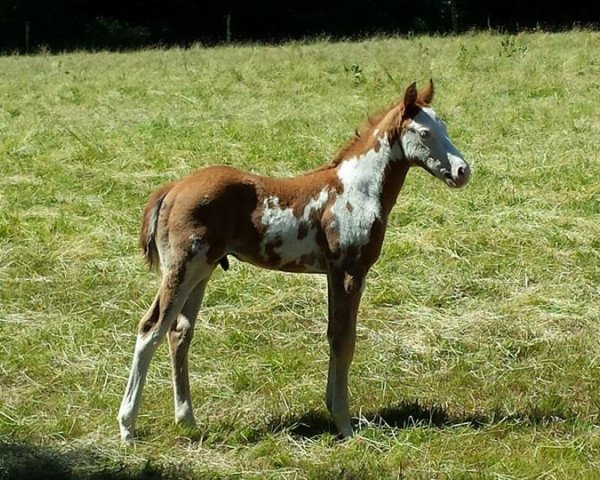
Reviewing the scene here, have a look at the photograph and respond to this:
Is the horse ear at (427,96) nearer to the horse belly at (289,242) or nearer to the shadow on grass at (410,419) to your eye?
the horse belly at (289,242)

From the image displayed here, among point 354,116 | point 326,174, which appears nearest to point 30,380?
point 326,174

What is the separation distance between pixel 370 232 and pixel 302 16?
1275 inches

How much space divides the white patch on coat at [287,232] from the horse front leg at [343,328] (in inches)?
8.3

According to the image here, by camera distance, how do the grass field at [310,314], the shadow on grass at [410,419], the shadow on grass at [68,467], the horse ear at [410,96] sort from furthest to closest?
the shadow on grass at [410,419], the horse ear at [410,96], the grass field at [310,314], the shadow on grass at [68,467]

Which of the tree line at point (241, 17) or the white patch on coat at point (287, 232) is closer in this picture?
the white patch on coat at point (287, 232)

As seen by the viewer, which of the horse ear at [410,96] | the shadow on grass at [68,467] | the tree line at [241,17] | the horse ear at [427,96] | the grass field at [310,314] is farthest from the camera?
the tree line at [241,17]

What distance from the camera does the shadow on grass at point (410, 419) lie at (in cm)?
552

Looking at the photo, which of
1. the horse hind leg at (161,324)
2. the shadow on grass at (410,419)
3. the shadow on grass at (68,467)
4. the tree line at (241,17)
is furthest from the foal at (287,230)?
the tree line at (241,17)

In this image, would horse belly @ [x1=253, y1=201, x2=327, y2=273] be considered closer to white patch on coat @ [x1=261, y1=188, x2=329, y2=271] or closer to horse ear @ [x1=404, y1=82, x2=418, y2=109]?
white patch on coat @ [x1=261, y1=188, x2=329, y2=271]

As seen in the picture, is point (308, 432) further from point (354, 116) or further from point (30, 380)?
point (354, 116)

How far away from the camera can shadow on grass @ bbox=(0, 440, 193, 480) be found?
4.77 metres

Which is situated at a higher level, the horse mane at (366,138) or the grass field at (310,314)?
the horse mane at (366,138)

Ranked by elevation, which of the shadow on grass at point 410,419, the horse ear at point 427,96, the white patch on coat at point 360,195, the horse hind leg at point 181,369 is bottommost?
the shadow on grass at point 410,419

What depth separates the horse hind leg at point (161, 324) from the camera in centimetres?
525
